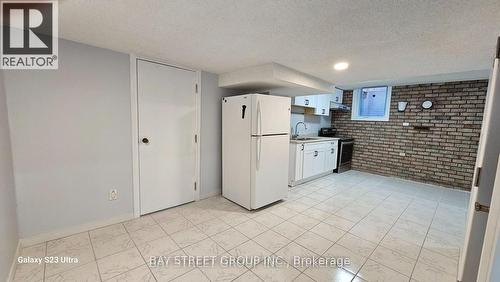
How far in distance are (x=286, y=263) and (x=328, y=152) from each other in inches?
130

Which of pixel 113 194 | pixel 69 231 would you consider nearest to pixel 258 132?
pixel 113 194

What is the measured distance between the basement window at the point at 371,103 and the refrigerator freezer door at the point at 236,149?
12.4 feet

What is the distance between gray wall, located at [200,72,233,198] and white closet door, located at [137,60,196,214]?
0.56ft

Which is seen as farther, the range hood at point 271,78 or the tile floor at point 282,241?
the range hood at point 271,78

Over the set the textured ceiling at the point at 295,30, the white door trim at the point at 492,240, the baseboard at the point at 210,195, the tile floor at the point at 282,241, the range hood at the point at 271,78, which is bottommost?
the tile floor at the point at 282,241

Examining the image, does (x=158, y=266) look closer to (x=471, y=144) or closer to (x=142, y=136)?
(x=142, y=136)

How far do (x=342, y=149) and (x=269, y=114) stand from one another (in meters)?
2.99

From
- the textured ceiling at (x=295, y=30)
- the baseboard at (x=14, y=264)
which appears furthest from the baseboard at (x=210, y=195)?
the textured ceiling at (x=295, y=30)

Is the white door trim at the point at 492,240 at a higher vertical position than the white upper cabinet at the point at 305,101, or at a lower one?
lower

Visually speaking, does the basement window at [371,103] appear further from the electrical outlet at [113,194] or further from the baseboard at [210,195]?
the electrical outlet at [113,194]

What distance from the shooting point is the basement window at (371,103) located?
4796mm

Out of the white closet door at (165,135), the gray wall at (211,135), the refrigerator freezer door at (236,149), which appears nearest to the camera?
the white closet door at (165,135)

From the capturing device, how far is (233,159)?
10.0 ft

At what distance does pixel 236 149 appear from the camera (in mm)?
2977
